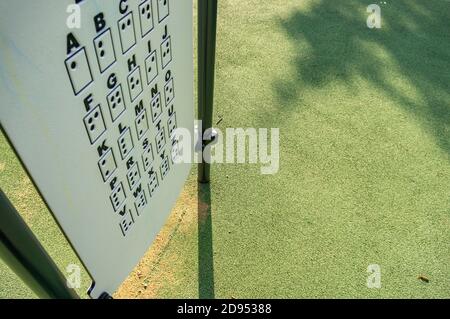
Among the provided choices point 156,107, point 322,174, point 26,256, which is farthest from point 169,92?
point 322,174

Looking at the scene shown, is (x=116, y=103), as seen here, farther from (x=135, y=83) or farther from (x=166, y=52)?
(x=166, y=52)

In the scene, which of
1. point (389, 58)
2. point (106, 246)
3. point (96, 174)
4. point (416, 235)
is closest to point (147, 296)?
point (106, 246)

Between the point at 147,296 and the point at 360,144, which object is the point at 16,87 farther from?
the point at 360,144

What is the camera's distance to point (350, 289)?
1.43 meters

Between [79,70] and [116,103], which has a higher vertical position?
[79,70]

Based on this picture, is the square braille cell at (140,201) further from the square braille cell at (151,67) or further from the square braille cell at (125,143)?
the square braille cell at (151,67)

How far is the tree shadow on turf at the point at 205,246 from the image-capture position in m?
1.41

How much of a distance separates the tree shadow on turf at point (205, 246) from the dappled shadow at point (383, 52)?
0.75 metres

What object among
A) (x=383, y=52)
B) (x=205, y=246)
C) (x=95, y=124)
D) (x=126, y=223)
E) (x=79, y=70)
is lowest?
(x=205, y=246)

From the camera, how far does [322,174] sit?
1773 mm

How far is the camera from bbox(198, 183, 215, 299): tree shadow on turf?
1.41 m

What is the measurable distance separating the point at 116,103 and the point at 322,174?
1.22 m

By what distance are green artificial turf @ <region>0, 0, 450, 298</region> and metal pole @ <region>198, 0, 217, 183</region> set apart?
458 mm

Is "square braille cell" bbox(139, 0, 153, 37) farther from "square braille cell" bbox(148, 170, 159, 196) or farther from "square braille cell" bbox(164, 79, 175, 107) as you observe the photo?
"square braille cell" bbox(148, 170, 159, 196)
